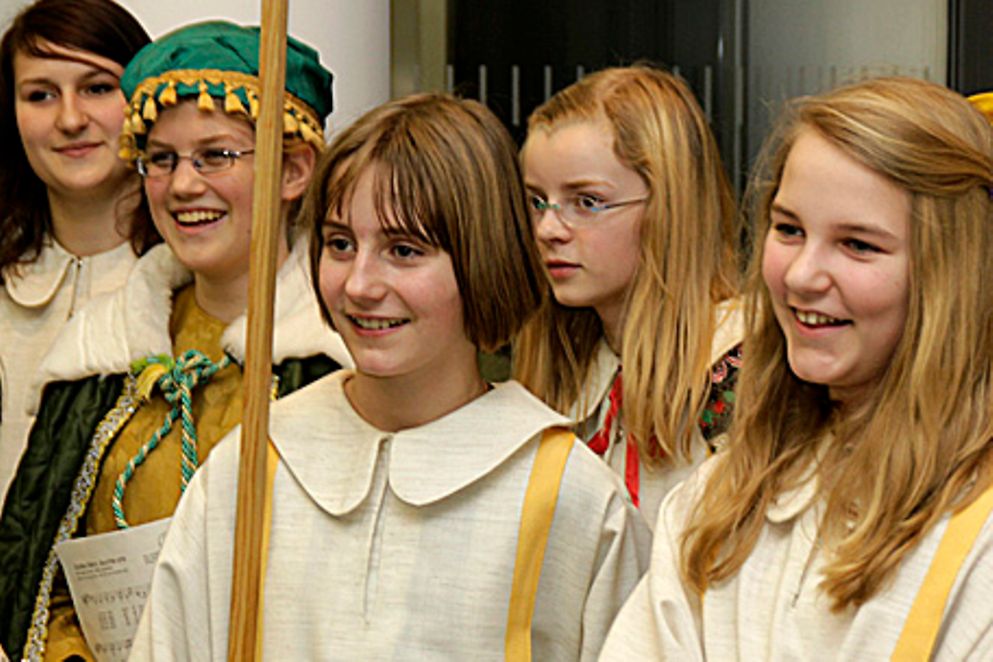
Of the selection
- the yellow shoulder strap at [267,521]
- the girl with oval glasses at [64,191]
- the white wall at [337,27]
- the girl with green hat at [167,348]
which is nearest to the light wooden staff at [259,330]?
the yellow shoulder strap at [267,521]

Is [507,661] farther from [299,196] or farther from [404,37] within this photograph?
[404,37]

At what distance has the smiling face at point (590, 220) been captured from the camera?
2.17 m

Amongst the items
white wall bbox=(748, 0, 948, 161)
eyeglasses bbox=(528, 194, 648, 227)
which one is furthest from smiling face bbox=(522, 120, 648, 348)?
white wall bbox=(748, 0, 948, 161)

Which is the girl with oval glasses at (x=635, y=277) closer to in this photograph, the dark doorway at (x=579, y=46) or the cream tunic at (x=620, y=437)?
the cream tunic at (x=620, y=437)

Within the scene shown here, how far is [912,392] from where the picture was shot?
167 centimetres

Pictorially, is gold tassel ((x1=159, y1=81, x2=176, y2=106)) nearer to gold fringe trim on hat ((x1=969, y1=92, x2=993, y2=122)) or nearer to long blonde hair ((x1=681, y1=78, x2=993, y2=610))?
long blonde hair ((x1=681, y1=78, x2=993, y2=610))

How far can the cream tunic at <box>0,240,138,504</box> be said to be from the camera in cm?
250

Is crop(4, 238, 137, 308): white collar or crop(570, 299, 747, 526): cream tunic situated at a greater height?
crop(4, 238, 137, 308): white collar

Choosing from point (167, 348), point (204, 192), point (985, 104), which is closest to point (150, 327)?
point (167, 348)

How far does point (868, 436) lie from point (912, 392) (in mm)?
64

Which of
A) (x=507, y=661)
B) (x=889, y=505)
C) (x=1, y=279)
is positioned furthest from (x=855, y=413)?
(x=1, y=279)

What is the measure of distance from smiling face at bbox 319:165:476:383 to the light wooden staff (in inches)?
8.5

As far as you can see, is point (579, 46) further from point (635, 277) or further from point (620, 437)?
point (620, 437)

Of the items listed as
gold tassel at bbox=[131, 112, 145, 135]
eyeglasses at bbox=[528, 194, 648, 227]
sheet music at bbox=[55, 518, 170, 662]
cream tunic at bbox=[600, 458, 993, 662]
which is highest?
gold tassel at bbox=[131, 112, 145, 135]
